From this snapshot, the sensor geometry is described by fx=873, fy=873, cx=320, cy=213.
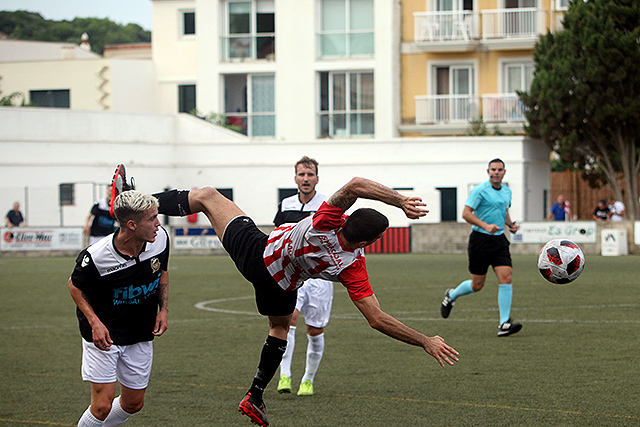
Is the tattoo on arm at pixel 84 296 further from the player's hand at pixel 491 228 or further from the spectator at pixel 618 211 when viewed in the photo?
the spectator at pixel 618 211

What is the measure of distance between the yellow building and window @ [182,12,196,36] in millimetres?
11054

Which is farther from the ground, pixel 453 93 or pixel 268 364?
pixel 453 93

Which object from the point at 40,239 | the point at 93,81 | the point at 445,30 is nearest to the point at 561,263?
the point at 40,239

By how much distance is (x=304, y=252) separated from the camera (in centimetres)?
574

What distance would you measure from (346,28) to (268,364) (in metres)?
32.8

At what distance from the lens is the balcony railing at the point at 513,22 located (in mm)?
36750

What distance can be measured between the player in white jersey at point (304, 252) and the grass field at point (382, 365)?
3.78 ft

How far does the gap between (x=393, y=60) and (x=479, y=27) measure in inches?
153

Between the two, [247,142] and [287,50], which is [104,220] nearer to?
[247,142]

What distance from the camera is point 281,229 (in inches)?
242

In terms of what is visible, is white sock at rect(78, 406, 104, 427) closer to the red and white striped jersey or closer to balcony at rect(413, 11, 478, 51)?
the red and white striped jersey

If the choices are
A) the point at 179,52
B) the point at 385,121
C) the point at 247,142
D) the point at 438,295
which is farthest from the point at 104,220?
the point at 179,52

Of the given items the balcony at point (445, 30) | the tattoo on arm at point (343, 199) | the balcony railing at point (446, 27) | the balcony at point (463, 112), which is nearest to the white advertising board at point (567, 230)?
the balcony at point (463, 112)

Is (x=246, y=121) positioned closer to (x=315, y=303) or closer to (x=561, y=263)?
(x=315, y=303)
